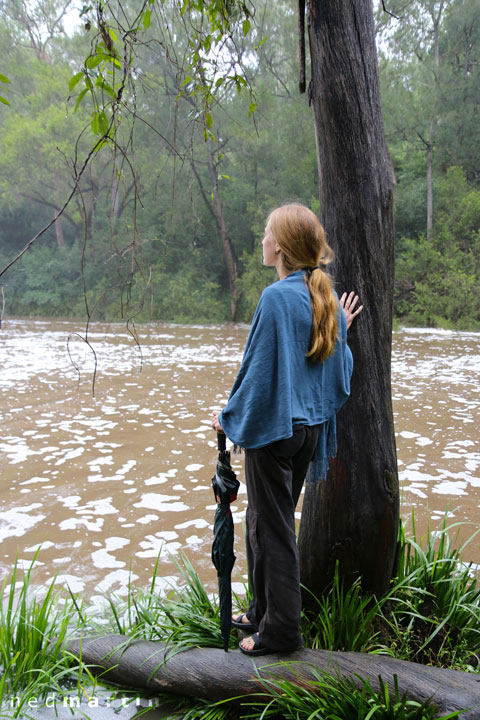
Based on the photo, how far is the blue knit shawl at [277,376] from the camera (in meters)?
2.23

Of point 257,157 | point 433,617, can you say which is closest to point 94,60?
point 433,617

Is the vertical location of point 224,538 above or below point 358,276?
below

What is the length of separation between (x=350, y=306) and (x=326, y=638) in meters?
1.46

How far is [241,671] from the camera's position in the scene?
7.43ft

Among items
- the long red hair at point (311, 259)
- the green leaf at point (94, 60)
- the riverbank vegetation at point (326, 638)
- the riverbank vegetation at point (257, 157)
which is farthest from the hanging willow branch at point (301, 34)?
the riverbank vegetation at point (257, 157)

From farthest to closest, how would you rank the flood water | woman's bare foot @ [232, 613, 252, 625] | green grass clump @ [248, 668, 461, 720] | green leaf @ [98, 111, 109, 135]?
the flood water < woman's bare foot @ [232, 613, 252, 625] < green leaf @ [98, 111, 109, 135] < green grass clump @ [248, 668, 461, 720]

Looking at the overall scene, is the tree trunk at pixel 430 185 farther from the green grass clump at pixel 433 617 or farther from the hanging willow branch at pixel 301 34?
the green grass clump at pixel 433 617

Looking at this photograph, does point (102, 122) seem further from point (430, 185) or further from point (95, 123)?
point (430, 185)

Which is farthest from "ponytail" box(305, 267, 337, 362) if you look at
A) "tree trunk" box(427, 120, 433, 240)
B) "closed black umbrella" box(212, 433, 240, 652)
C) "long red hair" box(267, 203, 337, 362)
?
"tree trunk" box(427, 120, 433, 240)

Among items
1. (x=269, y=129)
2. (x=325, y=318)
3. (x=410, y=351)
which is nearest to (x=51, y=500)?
(x=325, y=318)

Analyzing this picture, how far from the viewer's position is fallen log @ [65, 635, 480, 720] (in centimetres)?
207

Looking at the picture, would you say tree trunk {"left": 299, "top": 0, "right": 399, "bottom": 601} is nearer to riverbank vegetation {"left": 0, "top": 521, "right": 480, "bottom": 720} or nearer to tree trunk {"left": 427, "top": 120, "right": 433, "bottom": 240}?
riverbank vegetation {"left": 0, "top": 521, "right": 480, "bottom": 720}

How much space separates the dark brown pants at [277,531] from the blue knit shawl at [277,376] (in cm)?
7

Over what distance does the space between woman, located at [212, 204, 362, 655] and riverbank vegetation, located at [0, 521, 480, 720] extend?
0.80 feet
